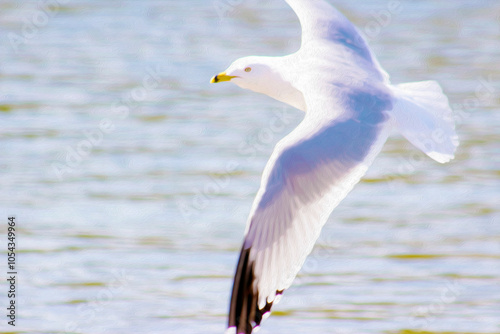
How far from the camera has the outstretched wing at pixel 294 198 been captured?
11.5ft

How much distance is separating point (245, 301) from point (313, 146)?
1.84 feet

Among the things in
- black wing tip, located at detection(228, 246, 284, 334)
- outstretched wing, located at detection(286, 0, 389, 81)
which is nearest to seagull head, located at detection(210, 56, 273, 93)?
outstretched wing, located at detection(286, 0, 389, 81)

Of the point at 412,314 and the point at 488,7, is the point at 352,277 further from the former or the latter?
the point at 488,7

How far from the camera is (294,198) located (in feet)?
11.8

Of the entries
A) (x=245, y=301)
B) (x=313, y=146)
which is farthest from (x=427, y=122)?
(x=245, y=301)

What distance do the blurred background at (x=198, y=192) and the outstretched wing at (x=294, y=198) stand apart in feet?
4.55

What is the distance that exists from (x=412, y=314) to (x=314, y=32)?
1445mm

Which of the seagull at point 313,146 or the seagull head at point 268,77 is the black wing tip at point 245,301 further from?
the seagull head at point 268,77

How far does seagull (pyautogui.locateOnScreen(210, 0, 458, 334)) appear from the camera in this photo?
3.52m

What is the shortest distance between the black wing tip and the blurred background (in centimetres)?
139

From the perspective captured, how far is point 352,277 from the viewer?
18.0ft

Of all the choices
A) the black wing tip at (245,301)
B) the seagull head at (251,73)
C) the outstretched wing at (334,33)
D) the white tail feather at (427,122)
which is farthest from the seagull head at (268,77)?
the black wing tip at (245,301)

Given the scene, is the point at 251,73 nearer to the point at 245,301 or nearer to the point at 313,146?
the point at 313,146

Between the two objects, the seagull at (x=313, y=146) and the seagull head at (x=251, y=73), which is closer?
the seagull at (x=313, y=146)
